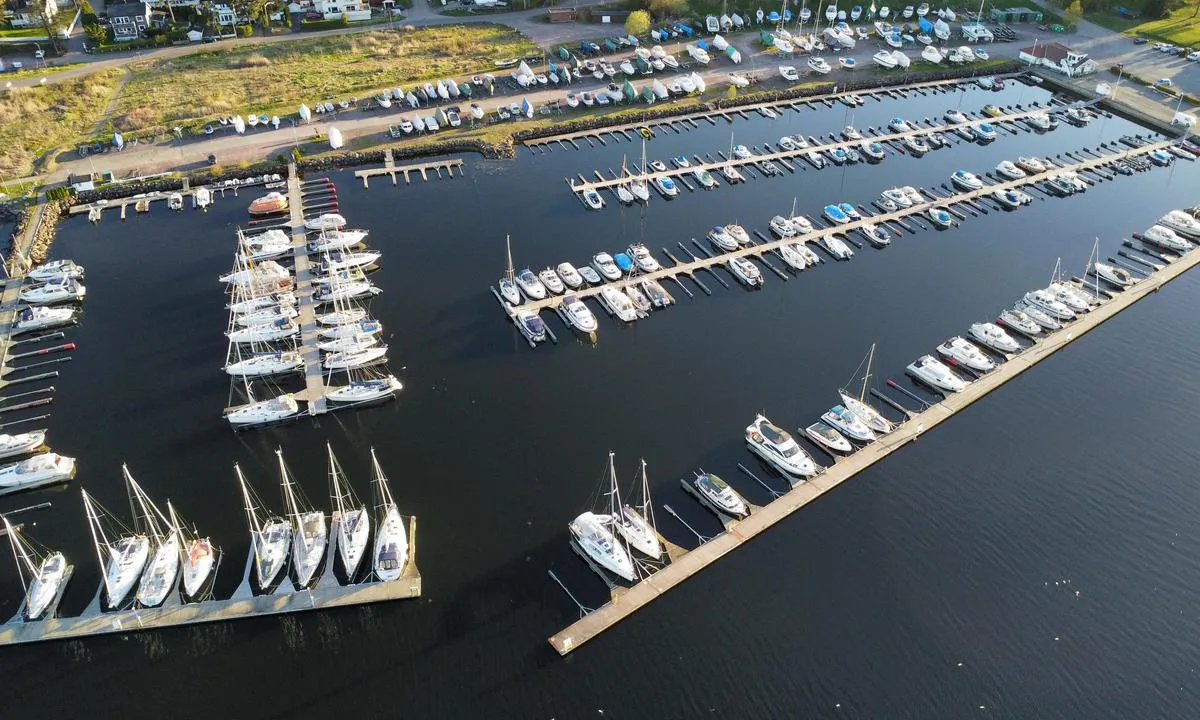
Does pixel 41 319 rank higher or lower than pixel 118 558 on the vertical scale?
higher

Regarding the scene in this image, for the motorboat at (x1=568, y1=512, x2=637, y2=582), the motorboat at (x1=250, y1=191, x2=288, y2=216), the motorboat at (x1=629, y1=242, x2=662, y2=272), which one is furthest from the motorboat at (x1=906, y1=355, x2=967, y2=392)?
the motorboat at (x1=250, y1=191, x2=288, y2=216)

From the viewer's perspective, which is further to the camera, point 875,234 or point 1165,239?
point 875,234

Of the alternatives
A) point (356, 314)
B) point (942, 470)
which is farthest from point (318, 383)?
point (942, 470)

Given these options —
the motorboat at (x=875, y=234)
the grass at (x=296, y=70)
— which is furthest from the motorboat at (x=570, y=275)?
the grass at (x=296, y=70)

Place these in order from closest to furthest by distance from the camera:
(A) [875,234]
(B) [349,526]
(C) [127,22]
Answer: (B) [349,526] → (A) [875,234] → (C) [127,22]

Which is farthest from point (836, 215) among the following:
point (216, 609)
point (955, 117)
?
point (216, 609)

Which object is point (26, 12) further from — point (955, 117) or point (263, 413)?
point (955, 117)

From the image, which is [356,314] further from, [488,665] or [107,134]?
[107,134]

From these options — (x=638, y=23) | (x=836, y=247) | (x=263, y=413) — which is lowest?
(x=263, y=413)
